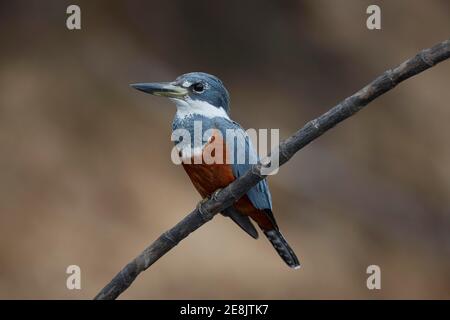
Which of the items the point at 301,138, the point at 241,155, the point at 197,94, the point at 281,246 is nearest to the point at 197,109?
the point at 197,94

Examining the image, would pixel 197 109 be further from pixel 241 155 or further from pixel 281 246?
pixel 281 246

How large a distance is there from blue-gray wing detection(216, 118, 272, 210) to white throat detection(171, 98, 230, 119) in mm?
23

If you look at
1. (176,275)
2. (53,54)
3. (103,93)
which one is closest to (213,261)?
(176,275)

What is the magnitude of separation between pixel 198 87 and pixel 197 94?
15 mm

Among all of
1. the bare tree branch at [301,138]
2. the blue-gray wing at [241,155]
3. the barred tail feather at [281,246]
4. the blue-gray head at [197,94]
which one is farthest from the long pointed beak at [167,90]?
the barred tail feather at [281,246]

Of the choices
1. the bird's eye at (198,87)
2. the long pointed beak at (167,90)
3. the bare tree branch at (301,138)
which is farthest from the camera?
the bird's eye at (198,87)

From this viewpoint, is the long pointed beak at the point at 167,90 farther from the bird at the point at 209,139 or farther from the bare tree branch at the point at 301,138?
the bare tree branch at the point at 301,138

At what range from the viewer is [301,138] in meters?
1.16

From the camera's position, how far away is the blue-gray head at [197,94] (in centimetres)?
155

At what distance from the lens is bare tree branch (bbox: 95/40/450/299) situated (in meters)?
1.07

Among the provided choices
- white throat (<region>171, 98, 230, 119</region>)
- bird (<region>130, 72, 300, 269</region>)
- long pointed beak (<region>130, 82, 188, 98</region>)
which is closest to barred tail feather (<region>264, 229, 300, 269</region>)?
bird (<region>130, 72, 300, 269</region>)

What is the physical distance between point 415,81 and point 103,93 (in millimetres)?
1348

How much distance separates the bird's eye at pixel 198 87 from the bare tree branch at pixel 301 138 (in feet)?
1.10

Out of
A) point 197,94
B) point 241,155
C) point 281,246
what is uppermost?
point 197,94
